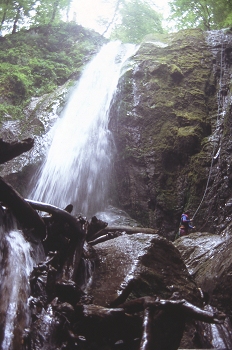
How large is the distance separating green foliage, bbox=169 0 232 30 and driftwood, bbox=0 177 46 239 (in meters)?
13.8

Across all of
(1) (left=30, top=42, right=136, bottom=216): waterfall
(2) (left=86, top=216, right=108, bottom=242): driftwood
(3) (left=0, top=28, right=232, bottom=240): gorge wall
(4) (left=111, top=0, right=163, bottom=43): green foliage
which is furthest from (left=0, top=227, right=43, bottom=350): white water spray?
(4) (left=111, top=0, right=163, bottom=43): green foliage

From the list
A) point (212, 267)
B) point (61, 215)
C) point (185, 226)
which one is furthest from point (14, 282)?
point (185, 226)

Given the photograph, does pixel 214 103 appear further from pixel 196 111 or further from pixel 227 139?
pixel 227 139

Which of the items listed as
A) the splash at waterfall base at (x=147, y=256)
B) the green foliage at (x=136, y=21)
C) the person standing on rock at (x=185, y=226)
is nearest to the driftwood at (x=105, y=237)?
the splash at waterfall base at (x=147, y=256)

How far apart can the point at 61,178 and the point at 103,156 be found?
1.59 metres

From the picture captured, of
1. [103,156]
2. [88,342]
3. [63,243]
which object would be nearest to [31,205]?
[63,243]

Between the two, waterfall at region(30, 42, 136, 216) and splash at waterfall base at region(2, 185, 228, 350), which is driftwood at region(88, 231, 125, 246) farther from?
waterfall at region(30, 42, 136, 216)

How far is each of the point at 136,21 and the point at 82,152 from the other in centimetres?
1594

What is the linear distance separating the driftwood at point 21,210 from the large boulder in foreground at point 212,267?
227 centimetres

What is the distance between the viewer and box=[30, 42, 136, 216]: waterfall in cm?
980

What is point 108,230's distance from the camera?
203 inches

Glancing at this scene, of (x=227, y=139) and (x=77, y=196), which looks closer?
(x=227, y=139)

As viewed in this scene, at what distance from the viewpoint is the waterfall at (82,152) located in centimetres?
980

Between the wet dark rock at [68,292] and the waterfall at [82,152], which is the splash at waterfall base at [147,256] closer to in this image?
the wet dark rock at [68,292]
